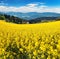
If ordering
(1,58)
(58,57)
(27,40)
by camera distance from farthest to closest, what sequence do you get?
(27,40) → (1,58) → (58,57)

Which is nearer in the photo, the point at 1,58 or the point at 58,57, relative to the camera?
the point at 58,57

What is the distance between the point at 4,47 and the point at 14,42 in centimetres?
55

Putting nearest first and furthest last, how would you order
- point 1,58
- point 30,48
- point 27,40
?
point 30,48 < point 1,58 < point 27,40

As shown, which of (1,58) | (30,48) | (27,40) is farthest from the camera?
(27,40)

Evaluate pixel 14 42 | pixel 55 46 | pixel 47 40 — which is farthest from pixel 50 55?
pixel 14 42

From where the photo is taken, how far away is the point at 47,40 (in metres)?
8.96

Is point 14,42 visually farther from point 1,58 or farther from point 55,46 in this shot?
point 55,46

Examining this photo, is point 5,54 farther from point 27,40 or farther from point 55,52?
point 55,52

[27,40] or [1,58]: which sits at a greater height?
[27,40]

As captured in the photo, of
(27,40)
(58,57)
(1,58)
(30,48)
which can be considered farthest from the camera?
(27,40)

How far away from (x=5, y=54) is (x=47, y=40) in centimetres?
182

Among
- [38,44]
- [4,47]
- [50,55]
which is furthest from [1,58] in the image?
[50,55]

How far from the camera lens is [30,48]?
812 cm

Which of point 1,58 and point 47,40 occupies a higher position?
point 47,40
